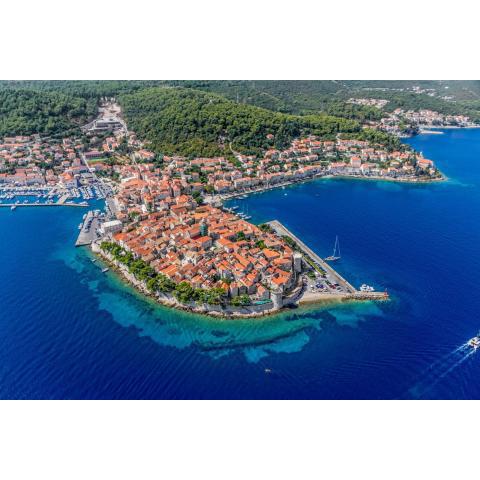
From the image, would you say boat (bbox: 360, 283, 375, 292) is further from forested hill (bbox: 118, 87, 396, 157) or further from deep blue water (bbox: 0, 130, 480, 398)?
forested hill (bbox: 118, 87, 396, 157)

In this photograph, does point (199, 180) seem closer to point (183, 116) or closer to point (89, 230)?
point (89, 230)

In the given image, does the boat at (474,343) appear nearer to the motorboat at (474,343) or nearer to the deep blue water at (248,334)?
the motorboat at (474,343)

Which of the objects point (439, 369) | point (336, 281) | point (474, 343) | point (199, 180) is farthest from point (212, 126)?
point (439, 369)

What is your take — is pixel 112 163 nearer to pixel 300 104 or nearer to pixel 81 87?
pixel 81 87

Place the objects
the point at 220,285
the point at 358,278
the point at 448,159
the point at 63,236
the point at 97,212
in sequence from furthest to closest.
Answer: the point at 448,159, the point at 97,212, the point at 63,236, the point at 358,278, the point at 220,285

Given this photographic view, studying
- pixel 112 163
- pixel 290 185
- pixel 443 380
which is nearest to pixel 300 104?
pixel 290 185

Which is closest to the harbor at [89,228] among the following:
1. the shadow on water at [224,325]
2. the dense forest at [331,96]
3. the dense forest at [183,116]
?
the shadow on water at [224,325]

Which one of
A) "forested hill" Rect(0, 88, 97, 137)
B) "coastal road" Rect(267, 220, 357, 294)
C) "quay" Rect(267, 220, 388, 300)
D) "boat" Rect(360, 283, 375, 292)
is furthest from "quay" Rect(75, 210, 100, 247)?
"forested hill" Rect(0, 88, 97, 137)
